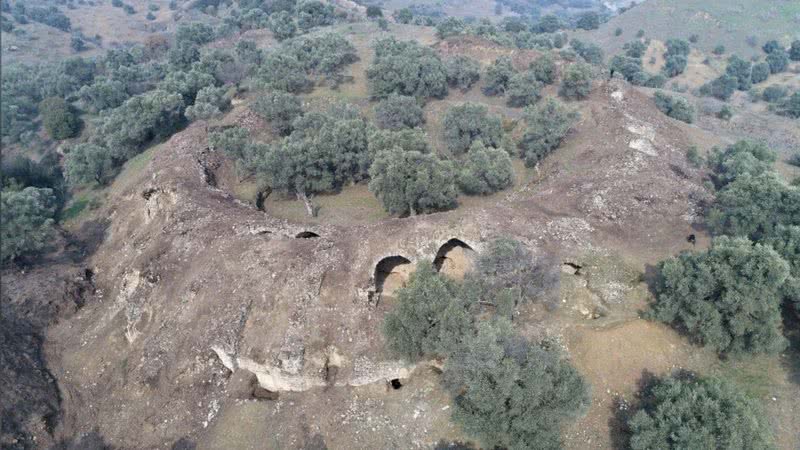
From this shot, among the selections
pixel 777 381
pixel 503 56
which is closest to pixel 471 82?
pixel 503 56

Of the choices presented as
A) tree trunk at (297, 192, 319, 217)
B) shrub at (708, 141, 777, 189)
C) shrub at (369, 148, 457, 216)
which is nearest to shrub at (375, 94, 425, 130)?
tree trunk at (297, 192, 319, 217)

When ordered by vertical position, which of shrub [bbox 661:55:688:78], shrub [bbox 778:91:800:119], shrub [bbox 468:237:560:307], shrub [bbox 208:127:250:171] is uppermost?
shrub [bbox 468:237:560:307]

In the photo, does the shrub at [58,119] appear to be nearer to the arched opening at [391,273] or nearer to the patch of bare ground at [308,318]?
the patch of bare ground at [308,318]

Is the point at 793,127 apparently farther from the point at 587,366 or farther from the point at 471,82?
the point at 587,366

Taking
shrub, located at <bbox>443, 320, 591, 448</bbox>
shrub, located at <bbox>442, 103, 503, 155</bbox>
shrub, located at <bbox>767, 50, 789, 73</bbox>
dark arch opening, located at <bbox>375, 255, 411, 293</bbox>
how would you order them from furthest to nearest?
shrub, located at <bbox>767, 50, 789, 73</bbox>
shrub, located at <bbox>442, 103, 503, 155</bbox>
dark arch opening, located at <bbox>375, 255, 411, 293</bbox>
shrub, located at <bbox>443, 320, 591, 448</bbox>

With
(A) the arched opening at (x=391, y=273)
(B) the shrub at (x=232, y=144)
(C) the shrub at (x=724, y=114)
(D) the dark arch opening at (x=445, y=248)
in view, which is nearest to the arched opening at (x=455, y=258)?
(D) the dark arch opening at (x=445, y=248)

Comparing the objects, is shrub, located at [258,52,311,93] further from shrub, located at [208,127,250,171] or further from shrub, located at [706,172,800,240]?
shrub, located at [706,172,800,240]

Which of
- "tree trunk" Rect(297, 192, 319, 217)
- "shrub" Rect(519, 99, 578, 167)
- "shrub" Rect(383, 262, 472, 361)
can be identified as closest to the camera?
"shrub" Rect(383, 262, 472, 361)

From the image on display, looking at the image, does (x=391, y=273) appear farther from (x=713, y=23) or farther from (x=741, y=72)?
(x=713, y=23)
